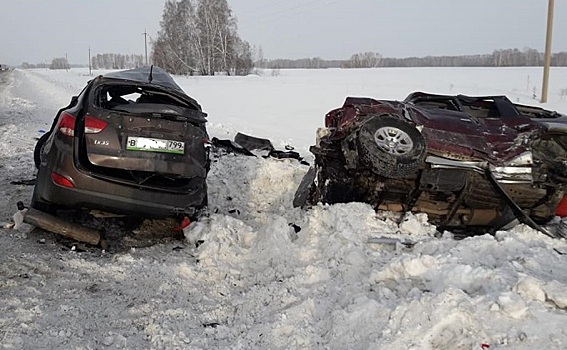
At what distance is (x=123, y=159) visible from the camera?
14.9 ft

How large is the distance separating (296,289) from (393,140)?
6.14 ft

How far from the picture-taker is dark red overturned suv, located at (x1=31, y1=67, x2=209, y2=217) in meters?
4.49

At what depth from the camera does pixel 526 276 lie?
3148 mm

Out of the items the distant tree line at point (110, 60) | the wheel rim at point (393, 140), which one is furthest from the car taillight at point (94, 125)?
the distant tree line at point (110, 60)

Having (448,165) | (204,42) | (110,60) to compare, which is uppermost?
(110,60)

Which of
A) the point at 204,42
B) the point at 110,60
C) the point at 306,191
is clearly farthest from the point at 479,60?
the point at 306,191

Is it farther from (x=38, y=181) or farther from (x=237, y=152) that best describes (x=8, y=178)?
(x=237, y=152)

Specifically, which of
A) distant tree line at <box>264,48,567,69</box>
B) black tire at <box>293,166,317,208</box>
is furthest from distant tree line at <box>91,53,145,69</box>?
→ black tire at <box>293,166,317,208</box>

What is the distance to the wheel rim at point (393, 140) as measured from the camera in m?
4.76

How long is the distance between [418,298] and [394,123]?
7.53 ft

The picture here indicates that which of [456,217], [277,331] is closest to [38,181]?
[277,331]

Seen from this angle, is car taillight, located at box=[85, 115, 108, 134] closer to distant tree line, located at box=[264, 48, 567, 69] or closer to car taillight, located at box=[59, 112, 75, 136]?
car taillight, located at box=[59, 112, 75, 136]

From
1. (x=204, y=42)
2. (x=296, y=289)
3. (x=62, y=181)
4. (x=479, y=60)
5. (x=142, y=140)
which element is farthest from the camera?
(x=479, y=60)

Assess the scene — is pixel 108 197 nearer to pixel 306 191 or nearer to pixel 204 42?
pixel 306 191
